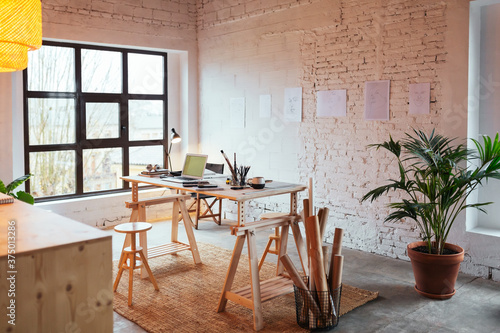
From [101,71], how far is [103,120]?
0.71 m

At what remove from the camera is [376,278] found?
4789 mm

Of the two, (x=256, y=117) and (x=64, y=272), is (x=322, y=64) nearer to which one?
(x=256, y=117)

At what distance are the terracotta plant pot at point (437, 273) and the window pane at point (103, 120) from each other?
15.5 feet

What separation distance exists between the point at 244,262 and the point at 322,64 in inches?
102

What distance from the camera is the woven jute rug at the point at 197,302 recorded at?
3.72 m

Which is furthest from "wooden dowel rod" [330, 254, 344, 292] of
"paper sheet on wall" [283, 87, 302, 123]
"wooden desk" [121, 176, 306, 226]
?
"paper sheet on wall" [283, 87, 302, 123]

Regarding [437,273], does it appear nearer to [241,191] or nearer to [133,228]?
[241,191]

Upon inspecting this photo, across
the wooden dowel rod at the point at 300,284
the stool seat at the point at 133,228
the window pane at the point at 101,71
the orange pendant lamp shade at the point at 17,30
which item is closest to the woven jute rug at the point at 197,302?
the wooden dowel rod at the point at 300,284

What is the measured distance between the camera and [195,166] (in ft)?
16.9

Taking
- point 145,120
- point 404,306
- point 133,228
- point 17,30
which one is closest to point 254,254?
point 133,228

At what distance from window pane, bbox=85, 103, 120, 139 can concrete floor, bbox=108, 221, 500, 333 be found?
227 cm

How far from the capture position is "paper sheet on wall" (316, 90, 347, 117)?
19.0 feet

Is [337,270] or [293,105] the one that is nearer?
[337,270]

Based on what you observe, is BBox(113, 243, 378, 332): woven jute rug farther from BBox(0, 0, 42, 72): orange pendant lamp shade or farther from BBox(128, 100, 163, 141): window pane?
BBox(128, 100, 163, 141): window pane
